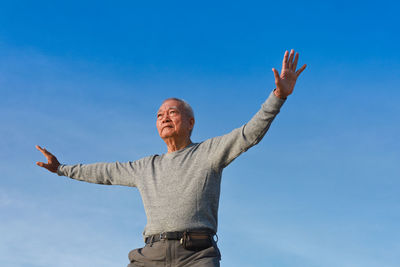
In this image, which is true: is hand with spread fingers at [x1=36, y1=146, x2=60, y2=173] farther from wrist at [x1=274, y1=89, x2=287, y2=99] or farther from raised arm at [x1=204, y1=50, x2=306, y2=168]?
wrist at [x1=274, y1=89, x2=287, y2=99]

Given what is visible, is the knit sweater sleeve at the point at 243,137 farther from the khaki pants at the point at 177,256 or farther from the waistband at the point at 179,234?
the khaki pants at the point at 177,256

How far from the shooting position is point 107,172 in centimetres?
762

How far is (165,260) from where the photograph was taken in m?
6.38

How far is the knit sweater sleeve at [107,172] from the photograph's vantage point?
735 cm

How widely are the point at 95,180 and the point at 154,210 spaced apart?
144cm

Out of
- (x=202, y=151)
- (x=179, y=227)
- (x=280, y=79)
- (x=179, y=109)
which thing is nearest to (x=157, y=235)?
(x=179, y=227)

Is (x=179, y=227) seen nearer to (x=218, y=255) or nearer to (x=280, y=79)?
(x=218, y=255)

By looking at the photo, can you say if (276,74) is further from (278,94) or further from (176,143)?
(176,143)

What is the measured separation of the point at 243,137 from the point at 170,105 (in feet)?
A: 4.55

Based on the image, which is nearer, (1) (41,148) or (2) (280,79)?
(2) (280,79)

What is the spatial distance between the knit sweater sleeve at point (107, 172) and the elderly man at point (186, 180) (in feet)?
0.07

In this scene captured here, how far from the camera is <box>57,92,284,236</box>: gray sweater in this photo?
6.33 metres

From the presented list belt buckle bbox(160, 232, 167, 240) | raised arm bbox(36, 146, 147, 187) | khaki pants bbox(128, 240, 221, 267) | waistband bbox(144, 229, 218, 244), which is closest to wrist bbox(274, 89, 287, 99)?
waistband bbox(144, 229, 218, 244)

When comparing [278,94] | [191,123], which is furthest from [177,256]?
[278,94]
